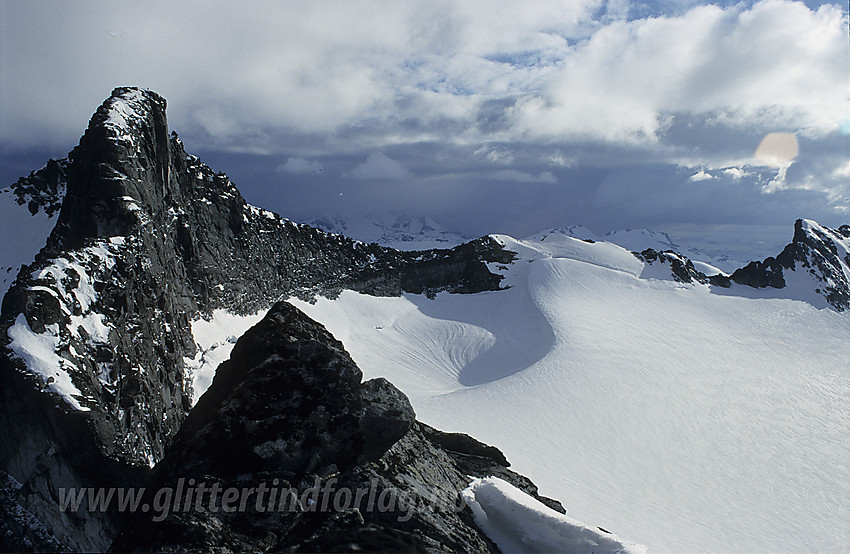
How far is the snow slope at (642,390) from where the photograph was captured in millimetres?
25688

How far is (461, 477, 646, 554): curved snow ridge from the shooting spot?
27.0 ft

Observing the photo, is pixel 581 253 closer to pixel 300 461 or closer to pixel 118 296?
pixel 118 296

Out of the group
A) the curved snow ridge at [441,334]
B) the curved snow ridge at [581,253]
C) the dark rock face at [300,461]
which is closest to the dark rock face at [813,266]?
the curved snow ridge at [581,253]

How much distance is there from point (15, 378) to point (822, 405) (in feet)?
181

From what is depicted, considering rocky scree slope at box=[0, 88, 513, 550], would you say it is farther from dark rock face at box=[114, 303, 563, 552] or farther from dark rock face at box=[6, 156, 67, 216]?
dark rock face at box=[114, 303, 563, 552]

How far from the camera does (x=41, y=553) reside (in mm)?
12555

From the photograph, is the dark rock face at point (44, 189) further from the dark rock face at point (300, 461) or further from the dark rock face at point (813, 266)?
the dark rock face at point (813, 266)

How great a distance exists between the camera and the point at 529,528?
342 inches

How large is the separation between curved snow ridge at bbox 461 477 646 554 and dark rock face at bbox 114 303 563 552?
327 millimetres

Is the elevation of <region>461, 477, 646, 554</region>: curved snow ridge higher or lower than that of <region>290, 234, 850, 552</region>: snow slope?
lower

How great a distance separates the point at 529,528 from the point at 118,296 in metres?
21.9

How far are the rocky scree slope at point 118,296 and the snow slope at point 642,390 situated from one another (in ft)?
35.3

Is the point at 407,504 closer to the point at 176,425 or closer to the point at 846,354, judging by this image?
the point at 176,425

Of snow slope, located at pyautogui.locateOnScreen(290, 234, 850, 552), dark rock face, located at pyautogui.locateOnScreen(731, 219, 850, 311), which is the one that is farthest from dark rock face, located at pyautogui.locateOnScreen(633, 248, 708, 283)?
dark rock face, located at pyautogui.locateOnScreen(731, 219, 850, 311)
